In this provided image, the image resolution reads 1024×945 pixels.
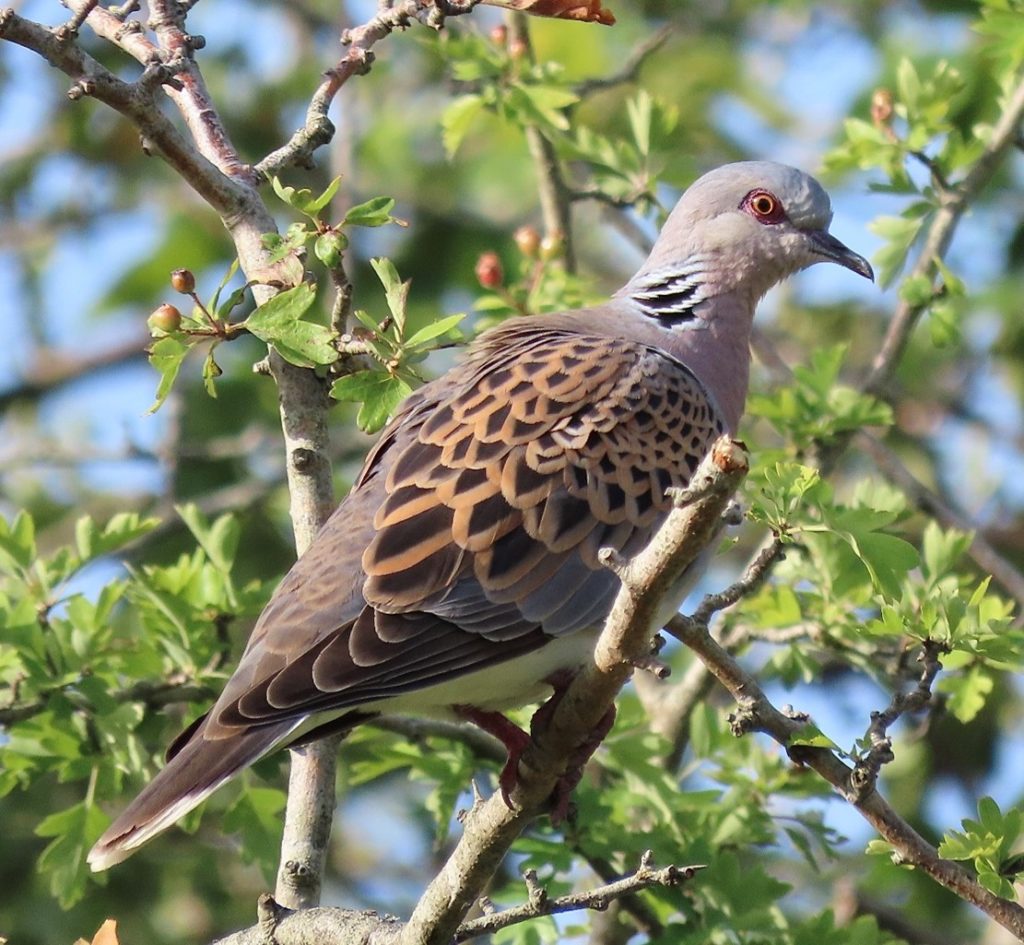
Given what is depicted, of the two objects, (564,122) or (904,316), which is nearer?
(564,122)

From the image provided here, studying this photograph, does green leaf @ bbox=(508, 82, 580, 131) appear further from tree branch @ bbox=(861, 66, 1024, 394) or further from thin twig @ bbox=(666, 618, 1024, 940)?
thin twig @ bbox=(666, 618, 1024, 940)

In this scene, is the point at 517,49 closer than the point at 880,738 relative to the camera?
No

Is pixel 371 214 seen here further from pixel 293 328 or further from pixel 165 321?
pixel 165 321

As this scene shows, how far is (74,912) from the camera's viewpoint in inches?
230

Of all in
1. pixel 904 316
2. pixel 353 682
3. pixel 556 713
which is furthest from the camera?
pixel 904 316

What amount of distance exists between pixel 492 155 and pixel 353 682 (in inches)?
204

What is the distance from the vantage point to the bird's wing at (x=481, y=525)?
132 inches

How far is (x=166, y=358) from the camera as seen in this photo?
3439mm

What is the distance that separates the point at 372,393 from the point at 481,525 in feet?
1.18

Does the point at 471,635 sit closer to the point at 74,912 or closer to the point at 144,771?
the point at 144,771

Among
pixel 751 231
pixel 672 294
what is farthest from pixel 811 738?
pixel 751 231

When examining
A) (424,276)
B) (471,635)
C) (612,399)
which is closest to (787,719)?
Answer: (471,635)

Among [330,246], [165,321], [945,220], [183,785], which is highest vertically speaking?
[330,246]

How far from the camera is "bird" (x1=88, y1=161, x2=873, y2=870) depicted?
3285 millimetres
